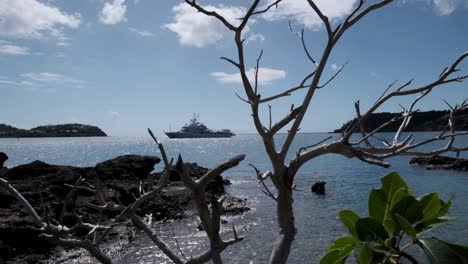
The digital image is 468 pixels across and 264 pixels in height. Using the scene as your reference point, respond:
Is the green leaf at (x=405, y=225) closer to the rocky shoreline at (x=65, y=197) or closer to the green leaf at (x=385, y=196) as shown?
the green leaf at (x=385, y=196)

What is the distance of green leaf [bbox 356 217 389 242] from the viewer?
1391mm

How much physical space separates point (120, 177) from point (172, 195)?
3.45 metres

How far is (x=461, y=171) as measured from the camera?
4641cm

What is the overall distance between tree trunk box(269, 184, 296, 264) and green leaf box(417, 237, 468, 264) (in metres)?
0.62

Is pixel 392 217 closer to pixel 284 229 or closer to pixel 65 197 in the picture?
pixel 284 229

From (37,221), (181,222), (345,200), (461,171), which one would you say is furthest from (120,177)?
(461,171)

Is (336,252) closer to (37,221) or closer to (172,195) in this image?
(37,221)

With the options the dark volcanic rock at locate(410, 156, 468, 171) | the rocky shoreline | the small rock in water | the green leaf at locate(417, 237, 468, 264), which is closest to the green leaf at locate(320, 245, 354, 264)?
the green leaf at locate(417, 237, 468, 264)

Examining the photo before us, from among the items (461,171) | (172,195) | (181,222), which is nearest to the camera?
(181,222)

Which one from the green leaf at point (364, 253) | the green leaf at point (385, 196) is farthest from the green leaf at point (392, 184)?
the green leaf at point (364, 253)

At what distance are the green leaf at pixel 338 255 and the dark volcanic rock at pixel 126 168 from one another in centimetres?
2482

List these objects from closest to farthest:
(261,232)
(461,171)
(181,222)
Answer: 1. (261,232)
2. (181,222)
3. (461,171)

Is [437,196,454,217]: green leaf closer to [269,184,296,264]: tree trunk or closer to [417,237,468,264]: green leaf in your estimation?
[417,237,468,264]: green leaf

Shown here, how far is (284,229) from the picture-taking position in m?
1.86
